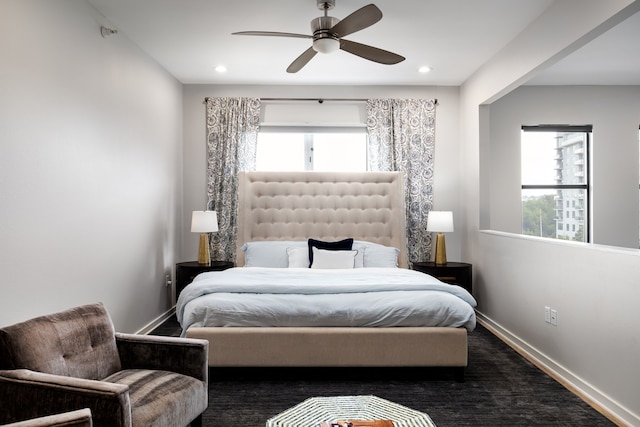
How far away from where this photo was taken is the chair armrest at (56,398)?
5.39 ft

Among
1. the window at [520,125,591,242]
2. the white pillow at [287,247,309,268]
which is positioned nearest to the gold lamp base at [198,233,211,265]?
the white pillow at [287,247,309,268]

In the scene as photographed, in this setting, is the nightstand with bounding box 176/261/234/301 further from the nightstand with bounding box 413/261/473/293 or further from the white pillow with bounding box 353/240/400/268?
the nightstand with bounding box 413/261/473/293

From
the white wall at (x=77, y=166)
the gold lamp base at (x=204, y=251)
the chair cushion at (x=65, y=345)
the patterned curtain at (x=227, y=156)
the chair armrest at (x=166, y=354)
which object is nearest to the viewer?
the chair cushion at (x=65, y=345)

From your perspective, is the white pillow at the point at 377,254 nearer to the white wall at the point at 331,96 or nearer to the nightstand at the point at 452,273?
the nightstand at the point at 452,273

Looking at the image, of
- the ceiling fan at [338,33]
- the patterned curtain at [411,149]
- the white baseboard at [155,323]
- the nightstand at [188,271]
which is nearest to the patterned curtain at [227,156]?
the nightstand at [188,271]

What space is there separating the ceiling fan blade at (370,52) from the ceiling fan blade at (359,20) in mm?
153

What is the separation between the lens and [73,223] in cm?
301

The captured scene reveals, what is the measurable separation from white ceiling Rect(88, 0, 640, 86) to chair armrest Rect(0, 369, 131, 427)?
267 centimetres

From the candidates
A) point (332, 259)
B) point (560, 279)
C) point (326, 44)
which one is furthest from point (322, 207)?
point (560, 279)

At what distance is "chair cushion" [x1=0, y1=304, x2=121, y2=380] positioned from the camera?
179 cm

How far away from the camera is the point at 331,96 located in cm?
543

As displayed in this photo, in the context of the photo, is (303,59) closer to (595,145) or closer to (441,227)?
(441,227)

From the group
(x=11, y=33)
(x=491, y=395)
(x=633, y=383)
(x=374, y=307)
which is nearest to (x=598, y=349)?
(x=633, y=383)

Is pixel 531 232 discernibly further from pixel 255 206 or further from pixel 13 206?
pixel 13 206
